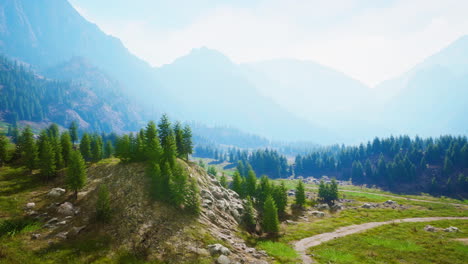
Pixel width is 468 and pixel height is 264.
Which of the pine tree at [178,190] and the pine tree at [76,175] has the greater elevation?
the pine tree at [76,175]

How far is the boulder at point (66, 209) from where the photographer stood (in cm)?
5084

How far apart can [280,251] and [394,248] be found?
2977 cm

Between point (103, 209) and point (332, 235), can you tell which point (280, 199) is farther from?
point (103, 209)

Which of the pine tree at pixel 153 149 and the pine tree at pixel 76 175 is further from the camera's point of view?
the pine tree at pixel 153 149

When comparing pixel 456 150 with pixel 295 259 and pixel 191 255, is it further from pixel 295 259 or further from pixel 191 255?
pixel 191 255

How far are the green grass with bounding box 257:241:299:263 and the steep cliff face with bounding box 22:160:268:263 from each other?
3118 millimetres

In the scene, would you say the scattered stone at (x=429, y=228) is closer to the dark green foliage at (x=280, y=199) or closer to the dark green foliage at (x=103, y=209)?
the dark green foliage at (x=280, y=199)

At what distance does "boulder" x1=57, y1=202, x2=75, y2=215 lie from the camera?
2002 inches

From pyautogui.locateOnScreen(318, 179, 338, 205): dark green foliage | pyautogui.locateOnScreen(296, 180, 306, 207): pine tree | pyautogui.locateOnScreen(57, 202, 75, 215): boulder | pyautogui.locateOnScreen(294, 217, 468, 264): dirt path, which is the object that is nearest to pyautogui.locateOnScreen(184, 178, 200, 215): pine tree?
pyautogui.locateOnScreen(57, 202, 75, 215): boulder

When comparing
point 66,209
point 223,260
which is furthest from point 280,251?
point 66,209

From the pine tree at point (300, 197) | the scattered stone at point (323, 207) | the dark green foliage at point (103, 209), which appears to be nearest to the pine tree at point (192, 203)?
the dark green foliage at point (103, 209)

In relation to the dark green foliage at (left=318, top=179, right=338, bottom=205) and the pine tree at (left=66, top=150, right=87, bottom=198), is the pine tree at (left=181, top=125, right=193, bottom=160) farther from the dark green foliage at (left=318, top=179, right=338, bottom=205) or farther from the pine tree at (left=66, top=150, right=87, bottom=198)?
the dark green foliage at (left=318, top=179, right=338, bottom=205)

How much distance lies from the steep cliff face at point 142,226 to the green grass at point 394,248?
18804mm

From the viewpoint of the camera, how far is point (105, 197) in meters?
48.4
